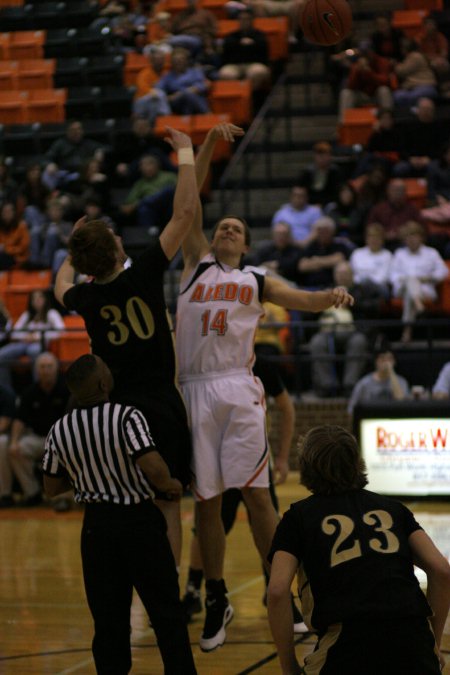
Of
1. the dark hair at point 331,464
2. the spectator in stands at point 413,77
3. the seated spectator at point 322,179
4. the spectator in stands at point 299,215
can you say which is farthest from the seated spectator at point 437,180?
the dark hair at point 331,464

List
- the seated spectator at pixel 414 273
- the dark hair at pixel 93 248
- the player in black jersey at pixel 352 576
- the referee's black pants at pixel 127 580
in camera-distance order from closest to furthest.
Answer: the player in black jersey at pixel 352 576
the referee's black pants at pixel 127 580
the dark hair at pixel 93 248
the seated spectator at pixel 414 273

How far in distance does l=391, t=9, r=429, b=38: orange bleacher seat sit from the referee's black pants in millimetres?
14156

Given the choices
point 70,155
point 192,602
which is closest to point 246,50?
point 70,155

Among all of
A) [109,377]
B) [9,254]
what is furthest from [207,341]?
[9,254]

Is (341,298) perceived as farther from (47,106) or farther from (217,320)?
(47,106)

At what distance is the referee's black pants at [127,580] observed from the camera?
4.54 metres

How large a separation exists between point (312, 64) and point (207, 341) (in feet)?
42.4

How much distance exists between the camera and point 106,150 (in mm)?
17125

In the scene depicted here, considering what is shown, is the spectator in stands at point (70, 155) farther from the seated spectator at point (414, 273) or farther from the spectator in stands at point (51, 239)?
the seated spectator at point (414, 273)

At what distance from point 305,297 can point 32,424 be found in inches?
254

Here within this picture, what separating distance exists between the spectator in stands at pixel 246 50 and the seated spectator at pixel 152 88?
89cm

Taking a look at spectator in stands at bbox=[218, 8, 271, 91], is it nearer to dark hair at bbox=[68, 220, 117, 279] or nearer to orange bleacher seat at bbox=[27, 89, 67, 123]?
orange bleacher seat at bbox=[27, 89, 67, 123]

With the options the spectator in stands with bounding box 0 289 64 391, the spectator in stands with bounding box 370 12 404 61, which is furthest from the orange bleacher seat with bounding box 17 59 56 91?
the spectator in stands with bounding box 0 289 64 391

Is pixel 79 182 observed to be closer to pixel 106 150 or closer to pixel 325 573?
pixel 106 150
